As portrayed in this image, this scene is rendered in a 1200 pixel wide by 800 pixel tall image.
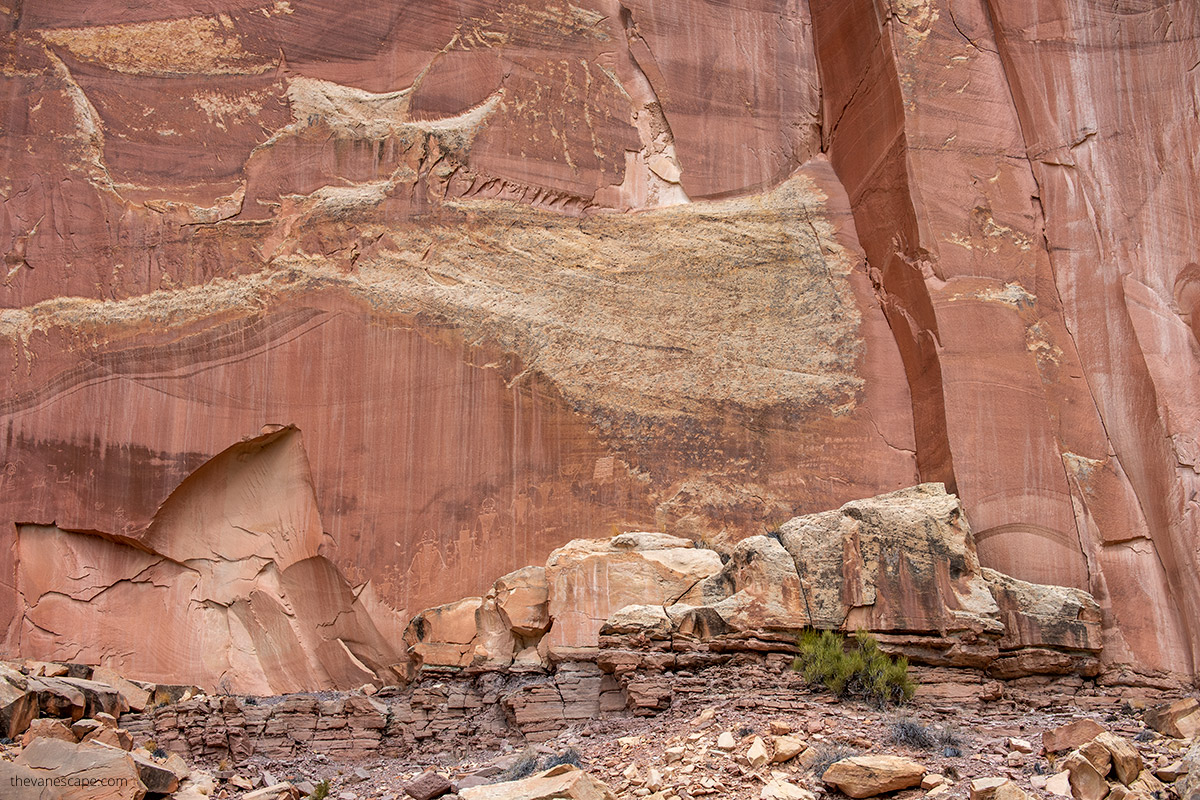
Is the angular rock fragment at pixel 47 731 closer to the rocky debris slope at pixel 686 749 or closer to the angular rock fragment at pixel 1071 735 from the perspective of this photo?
the rocky debris slope at pixel 686 749

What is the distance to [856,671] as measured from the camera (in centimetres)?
1066

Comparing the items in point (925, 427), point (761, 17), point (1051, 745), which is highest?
point (761, 17)

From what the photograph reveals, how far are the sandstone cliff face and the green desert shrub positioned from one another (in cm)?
235

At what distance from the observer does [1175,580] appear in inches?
491

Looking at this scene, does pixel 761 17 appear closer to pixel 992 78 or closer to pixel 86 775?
pixel 992 78

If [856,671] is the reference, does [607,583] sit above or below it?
above

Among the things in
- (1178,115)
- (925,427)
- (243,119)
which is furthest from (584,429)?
(1178,115)

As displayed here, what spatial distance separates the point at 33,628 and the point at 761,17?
12082 mm

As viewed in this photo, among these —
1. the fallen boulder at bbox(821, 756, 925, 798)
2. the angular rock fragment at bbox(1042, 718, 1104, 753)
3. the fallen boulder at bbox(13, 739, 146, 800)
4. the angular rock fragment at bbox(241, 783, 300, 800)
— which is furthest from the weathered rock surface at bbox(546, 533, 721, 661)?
the fallen boulder at bbox(13, 739, 146, 800)

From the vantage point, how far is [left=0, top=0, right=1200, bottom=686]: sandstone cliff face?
13.1 metres

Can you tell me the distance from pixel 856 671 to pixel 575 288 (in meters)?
5.92

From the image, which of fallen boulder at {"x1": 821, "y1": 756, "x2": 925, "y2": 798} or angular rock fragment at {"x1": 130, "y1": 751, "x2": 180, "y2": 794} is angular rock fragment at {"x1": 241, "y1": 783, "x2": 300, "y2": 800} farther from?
fallen boulder at {"x1": 821, "y1": 756, "x2": 925, "y2": 798}

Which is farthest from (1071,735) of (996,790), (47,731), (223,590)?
(223,590)

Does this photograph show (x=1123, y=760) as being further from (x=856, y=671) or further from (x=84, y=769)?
(x=84, y=769)
